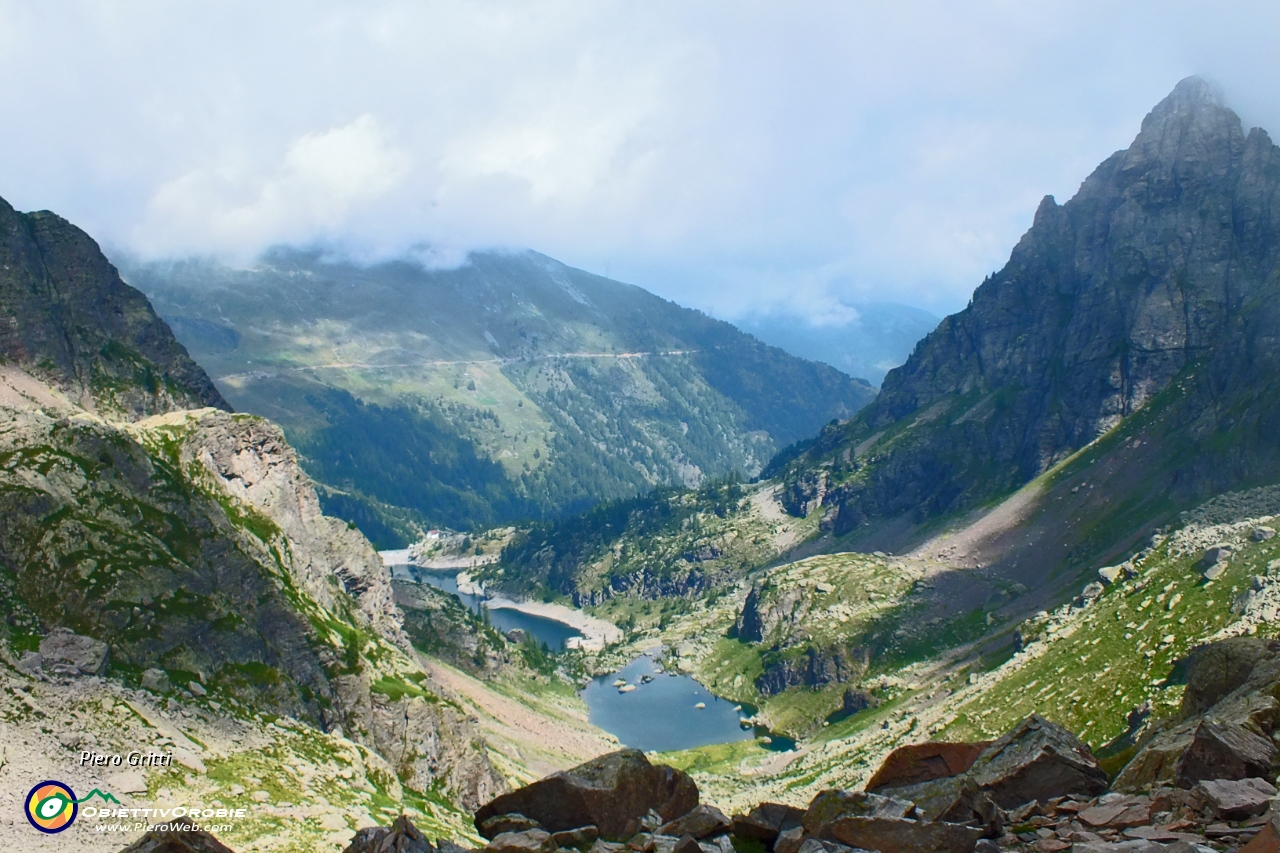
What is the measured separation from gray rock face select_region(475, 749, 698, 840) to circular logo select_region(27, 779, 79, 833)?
43.2 metres

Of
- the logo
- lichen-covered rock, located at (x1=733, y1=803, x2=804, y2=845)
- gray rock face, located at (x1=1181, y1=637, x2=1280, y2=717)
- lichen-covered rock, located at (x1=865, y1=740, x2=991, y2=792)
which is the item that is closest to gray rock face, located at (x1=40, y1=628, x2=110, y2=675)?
the logo

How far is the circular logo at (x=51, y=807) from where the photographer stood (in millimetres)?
65938

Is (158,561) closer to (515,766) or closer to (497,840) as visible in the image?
(515,766)

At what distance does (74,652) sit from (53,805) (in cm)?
2761

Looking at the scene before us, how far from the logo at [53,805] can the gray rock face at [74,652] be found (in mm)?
20948

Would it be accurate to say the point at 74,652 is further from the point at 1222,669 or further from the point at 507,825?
the point at 1222,669

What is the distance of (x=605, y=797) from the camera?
39.1m

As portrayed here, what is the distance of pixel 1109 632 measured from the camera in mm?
150750

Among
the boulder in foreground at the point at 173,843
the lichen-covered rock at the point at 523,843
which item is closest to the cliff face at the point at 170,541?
the boulder in foreground at the point at 173,843

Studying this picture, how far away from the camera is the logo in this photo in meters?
66.0

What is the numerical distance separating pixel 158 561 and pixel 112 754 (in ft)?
122

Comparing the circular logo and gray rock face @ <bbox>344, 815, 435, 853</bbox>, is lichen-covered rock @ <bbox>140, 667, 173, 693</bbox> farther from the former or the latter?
gray rock face @ <bbox>344, 815, 435, 853</bbox>

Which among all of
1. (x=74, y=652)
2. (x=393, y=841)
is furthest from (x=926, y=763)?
(x=74, y=652)

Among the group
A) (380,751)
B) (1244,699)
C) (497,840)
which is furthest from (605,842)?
(380,751)
